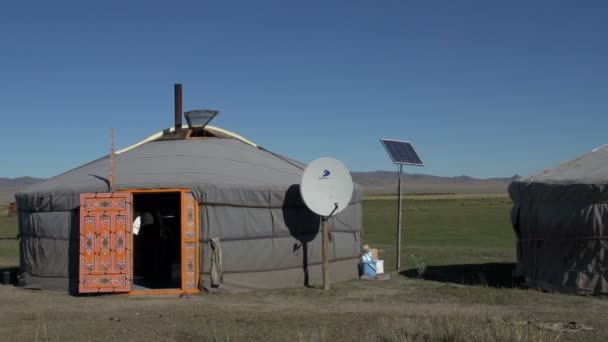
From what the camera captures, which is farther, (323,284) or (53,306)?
(323,284)

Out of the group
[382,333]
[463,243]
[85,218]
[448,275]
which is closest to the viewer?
[382,333]

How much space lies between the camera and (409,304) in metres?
10.6

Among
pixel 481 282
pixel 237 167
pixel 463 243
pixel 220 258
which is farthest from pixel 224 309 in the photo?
pixel 463 243

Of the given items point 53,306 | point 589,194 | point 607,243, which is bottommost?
point 53,306

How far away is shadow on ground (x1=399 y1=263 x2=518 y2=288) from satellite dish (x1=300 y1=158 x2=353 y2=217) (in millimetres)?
2351

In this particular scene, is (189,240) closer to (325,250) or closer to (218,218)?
(218,218)

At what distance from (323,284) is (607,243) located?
168 inches

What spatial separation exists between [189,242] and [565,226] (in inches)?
216

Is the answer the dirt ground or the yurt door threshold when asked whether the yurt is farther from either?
the dirt ground

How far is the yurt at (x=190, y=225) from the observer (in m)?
11.6

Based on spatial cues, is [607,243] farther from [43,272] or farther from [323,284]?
[43,272]

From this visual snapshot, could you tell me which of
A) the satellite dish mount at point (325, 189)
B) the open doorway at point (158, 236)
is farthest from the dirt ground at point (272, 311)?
the open doorway at point (158, 236)

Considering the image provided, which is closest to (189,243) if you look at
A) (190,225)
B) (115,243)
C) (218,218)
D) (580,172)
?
(190,225)

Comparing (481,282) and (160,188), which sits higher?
(160,188)
